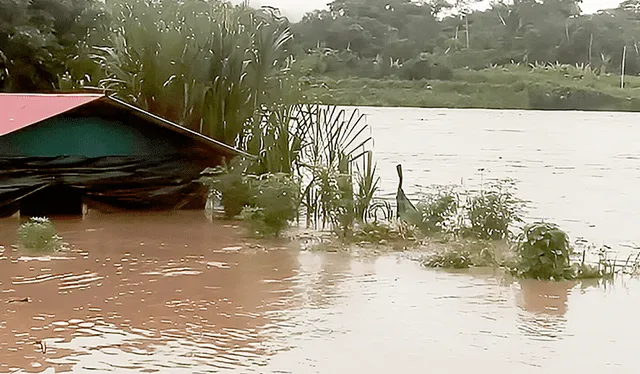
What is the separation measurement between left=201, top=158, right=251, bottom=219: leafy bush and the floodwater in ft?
1.00

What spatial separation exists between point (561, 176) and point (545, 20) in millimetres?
10434

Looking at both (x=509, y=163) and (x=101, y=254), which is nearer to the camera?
(x=101, y=254)

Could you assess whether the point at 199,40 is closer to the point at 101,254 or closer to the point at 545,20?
the point at 101,254

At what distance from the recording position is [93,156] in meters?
8.48

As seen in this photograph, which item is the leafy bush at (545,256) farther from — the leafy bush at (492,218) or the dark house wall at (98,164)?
the dark house wall at (98,164)

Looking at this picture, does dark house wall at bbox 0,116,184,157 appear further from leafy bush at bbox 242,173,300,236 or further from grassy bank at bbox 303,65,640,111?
grassy bank at bbox 303,65,640,111

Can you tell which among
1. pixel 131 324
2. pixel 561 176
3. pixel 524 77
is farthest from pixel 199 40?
pixel 524 77

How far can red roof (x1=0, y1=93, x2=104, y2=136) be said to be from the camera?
8156mm

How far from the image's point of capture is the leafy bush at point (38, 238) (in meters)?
Answer: 7.01

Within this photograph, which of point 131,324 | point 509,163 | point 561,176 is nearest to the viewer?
point 131,324

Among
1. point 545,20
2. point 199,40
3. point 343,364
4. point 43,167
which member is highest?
point 545,20

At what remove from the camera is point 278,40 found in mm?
9688

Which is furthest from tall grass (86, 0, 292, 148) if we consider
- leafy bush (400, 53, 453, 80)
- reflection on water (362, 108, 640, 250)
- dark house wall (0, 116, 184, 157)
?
leafy bush (400, 53, 453, 80)

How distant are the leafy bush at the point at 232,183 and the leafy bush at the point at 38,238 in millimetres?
1805
